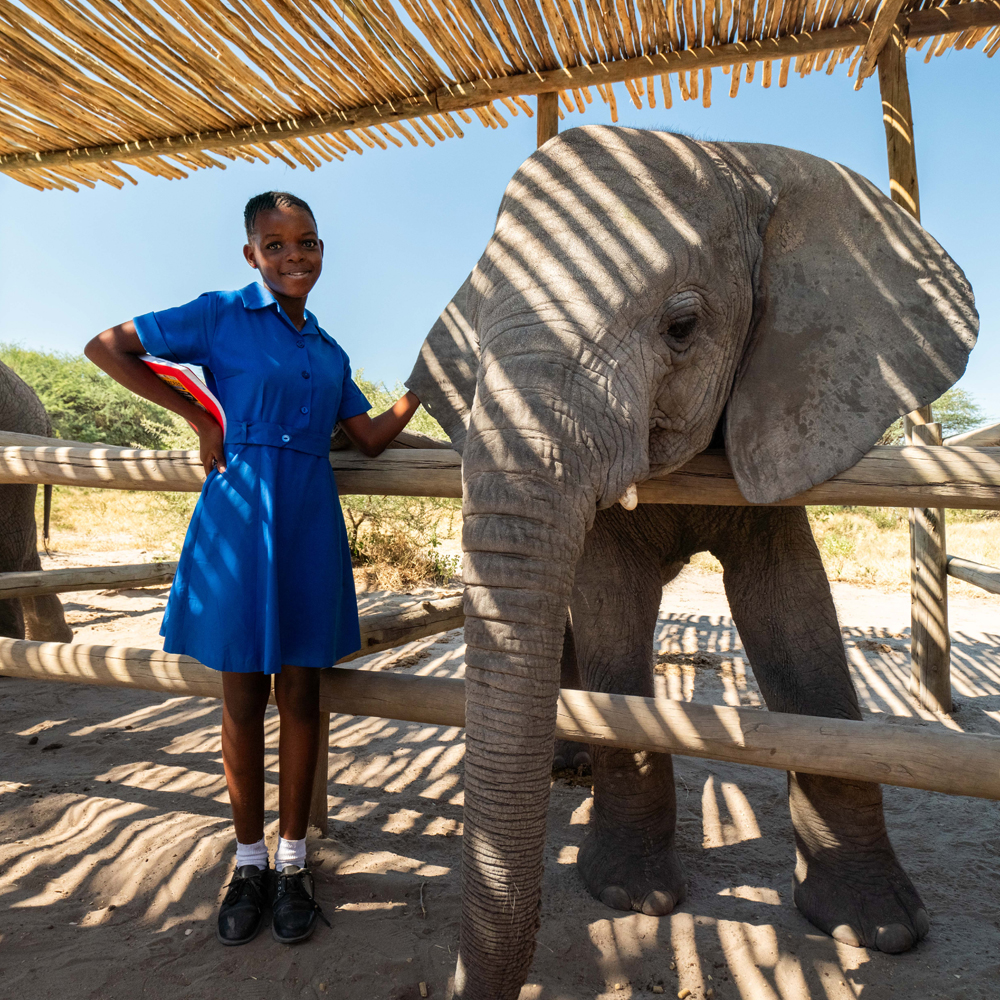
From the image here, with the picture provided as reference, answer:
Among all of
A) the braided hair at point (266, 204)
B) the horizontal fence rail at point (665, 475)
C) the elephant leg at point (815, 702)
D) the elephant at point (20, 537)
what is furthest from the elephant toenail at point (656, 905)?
the elephant at point (20, 537)

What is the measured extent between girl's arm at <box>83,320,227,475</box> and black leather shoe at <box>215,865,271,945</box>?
127 centimetres

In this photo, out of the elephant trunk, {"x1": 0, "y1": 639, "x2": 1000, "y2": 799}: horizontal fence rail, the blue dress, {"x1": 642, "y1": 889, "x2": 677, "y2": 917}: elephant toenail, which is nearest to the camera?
the elephant trunk

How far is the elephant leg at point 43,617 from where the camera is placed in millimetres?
4816

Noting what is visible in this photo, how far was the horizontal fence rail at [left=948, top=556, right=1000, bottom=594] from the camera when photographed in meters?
4.29

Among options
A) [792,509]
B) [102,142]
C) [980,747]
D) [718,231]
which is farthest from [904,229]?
[102,142]

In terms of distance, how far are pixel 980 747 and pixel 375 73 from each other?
4.16 m

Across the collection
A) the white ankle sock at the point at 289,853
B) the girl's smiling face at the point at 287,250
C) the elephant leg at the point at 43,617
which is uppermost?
the girl's smiling face at the point at 287,250

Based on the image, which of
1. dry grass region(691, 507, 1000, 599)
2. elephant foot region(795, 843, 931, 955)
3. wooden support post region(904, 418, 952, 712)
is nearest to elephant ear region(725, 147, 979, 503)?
elephant foot region(795, 843, 931, 955)

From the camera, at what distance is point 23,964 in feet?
6.58

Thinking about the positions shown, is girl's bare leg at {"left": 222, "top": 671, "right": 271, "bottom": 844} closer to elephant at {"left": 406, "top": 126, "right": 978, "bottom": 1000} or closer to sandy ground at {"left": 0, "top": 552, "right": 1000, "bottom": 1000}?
sandy ground at {"left": 0, "top": 552, "right": 1000, "bottom": 1000}

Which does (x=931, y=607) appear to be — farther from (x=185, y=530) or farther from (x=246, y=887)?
(x=185, y=530)

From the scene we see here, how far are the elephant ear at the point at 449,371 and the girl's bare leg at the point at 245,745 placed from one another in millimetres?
1011

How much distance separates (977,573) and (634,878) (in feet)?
11.4

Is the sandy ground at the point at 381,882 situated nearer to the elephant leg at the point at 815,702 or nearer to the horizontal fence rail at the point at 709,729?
the elephant leg at the point at 815,702
